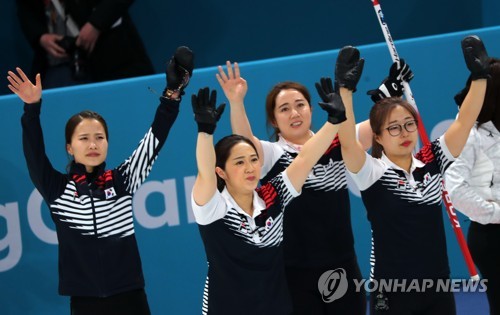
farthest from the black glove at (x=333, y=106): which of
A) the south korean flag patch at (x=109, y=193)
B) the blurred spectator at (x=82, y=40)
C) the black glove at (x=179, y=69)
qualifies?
the blurred spectator at (x=82, y=40)

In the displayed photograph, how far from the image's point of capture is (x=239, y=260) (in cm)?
459

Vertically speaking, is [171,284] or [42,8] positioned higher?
[42,8]

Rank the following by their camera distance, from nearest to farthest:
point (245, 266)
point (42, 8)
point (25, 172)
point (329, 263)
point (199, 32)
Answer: point (245, 266) → point (329, 263) → point (25, 172) → point (42, 8) → point (199, 32)

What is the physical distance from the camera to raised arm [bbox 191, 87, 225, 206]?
446 centimetres

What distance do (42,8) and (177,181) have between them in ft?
7.02

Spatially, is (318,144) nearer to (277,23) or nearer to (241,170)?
(241,170)

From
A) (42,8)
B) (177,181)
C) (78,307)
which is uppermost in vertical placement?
(42,8)

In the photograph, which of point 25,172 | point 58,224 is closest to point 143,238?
point 25,172

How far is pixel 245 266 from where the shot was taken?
15.0 ft

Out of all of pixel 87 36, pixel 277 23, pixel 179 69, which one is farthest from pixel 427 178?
pixel 277 23

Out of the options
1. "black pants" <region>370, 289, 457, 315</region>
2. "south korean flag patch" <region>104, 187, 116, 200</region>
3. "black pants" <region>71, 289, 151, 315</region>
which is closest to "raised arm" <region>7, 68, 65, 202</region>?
"south korean flag patch" <region>104, 187, 116, 200</region>

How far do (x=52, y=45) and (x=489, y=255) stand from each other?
3681 millimetres

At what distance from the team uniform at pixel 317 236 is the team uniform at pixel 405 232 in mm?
219

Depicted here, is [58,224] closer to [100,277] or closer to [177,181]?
[100,277]
